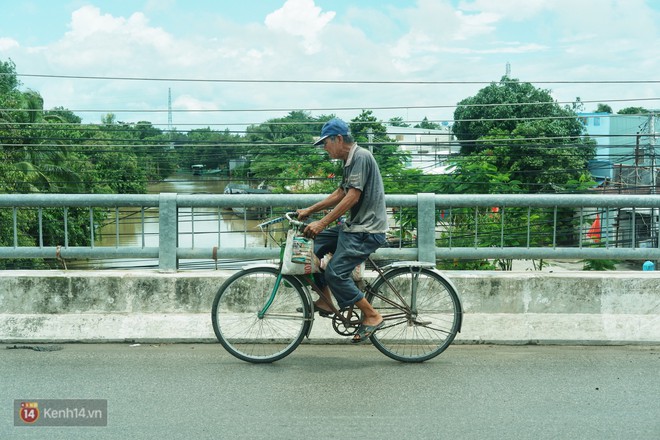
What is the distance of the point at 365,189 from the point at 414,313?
114 centimetres

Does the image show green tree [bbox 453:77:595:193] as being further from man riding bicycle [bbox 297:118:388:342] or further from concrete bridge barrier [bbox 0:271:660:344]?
man riding bicycle [bbox 297:118:388:342]

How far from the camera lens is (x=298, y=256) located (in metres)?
5.81

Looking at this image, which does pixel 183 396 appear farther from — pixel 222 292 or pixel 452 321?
pixel 452 321

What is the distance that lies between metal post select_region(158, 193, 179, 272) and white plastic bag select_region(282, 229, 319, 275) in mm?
1474

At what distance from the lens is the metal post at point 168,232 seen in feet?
22.3

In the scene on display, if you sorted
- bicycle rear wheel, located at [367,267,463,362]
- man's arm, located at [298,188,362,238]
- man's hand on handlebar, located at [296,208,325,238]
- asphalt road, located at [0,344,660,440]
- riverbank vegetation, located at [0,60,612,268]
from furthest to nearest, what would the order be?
riverbank vegetation, located at [0,60,612,268] → bicycle rear wheel, located at [367,267,463,362] → man's hand on handlebar, located at [296,208,325,238] → man's arm, located at [298,188,362,238] → asphalt road, located at [0,344,660,440]

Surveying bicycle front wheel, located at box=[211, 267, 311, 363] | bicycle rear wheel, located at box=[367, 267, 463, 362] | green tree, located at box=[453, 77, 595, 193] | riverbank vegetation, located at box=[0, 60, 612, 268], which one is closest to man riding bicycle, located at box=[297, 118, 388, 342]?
bicycle rear wheel, located at box=[367, 267, 463, 362]

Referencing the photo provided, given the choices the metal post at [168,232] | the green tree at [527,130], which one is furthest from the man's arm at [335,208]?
the green tree at [527,130]

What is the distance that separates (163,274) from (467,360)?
2.87 meters

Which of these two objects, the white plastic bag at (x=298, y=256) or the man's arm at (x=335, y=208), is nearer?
the man's arm at (x=335, y=208)

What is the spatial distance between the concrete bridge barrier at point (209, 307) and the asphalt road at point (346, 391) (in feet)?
0.55

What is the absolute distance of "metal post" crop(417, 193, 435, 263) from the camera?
670 cm

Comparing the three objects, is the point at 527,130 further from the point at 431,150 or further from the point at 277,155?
the point at 431,150

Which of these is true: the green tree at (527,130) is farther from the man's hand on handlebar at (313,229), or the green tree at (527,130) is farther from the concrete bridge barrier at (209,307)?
the man's hand on handlebar at (313,229)
